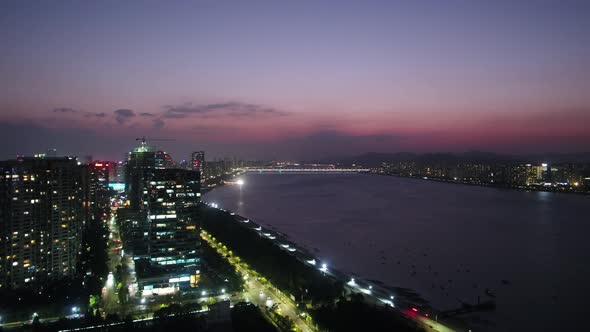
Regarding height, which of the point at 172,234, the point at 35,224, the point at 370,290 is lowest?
the point at 370,290

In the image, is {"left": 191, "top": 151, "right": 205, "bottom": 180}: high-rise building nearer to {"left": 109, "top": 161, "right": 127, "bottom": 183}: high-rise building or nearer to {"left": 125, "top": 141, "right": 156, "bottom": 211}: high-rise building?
{"left": 109, "top": 161, "right": 127, "bottom": 183}: high-rise building

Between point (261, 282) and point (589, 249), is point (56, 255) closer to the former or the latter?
point (261, 282)

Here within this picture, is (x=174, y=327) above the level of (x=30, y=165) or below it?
below

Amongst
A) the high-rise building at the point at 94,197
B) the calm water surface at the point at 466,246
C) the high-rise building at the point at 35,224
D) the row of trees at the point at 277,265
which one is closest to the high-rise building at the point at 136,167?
the high-rise building at the point at 94,197

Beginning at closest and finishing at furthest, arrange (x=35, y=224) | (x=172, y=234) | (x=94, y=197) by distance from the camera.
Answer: (x=35, y=224) → (x=172, y=234) → (x=94, y=197)

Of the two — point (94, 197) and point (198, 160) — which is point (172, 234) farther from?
point (198, 160)

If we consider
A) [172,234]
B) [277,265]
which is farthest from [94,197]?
[277,265]

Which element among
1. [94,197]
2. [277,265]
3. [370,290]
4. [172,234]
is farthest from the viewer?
[94,197]

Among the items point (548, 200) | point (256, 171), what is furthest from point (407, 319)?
point (256, 171)
